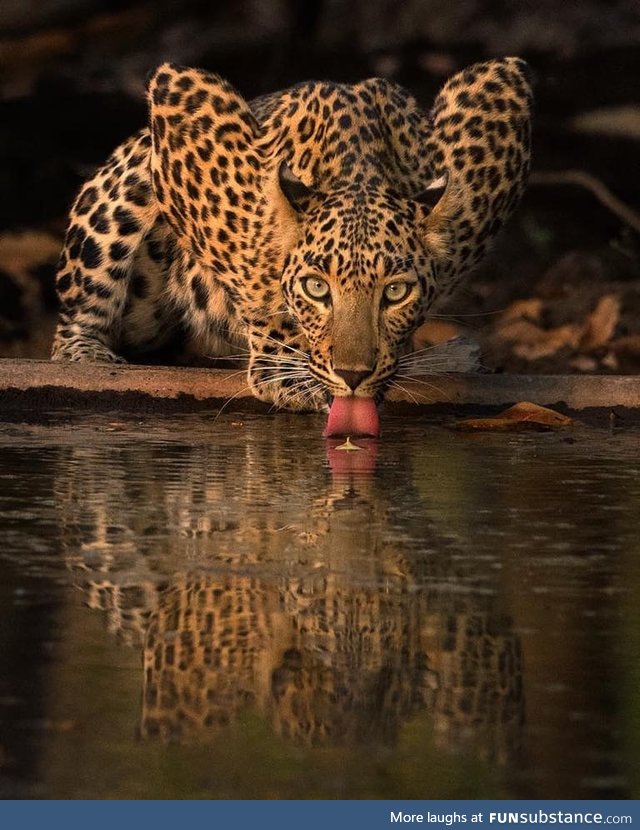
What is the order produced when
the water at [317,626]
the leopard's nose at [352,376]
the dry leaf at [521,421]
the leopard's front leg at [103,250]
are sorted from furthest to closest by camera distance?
1. the leopard's front leg at [103,250]
2. the dry leaf at [521,421]
3. the leopard's nose at [352,376]
4. the water at [317,626]

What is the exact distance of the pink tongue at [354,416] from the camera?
27.5ft

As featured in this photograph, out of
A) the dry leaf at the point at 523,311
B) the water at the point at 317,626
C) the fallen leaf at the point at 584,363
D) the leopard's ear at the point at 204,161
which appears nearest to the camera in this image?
the water at the point at 317,626

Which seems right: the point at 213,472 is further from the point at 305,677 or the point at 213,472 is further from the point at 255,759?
the point at 255,759

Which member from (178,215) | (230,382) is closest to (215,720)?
(230,382)

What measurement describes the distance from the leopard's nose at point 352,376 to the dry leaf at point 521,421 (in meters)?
0.74

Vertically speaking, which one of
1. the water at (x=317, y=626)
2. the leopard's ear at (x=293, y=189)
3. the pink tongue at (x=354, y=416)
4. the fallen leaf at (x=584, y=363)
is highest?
the leopard's ear at (x=293, y=189)

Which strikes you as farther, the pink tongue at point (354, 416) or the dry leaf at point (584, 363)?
the dry leaf at point (584, 363)

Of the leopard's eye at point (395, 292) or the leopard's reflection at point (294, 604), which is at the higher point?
the leopard's eye at point (395, 292)

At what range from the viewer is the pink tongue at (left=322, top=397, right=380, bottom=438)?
8375 millimetres

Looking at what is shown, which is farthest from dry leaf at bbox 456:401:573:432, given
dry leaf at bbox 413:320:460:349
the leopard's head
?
dry leaf at bbox 413:320:460:349

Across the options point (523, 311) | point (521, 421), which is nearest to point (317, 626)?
point (521, 421)

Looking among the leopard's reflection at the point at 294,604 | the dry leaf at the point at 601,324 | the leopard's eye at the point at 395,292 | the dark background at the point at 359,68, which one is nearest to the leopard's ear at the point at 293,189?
the leopard's eye at the point at 395,292

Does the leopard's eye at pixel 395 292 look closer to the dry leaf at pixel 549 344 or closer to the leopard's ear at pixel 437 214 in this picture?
the leopard's ear at pixel 437 214

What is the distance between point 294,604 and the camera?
523cm
